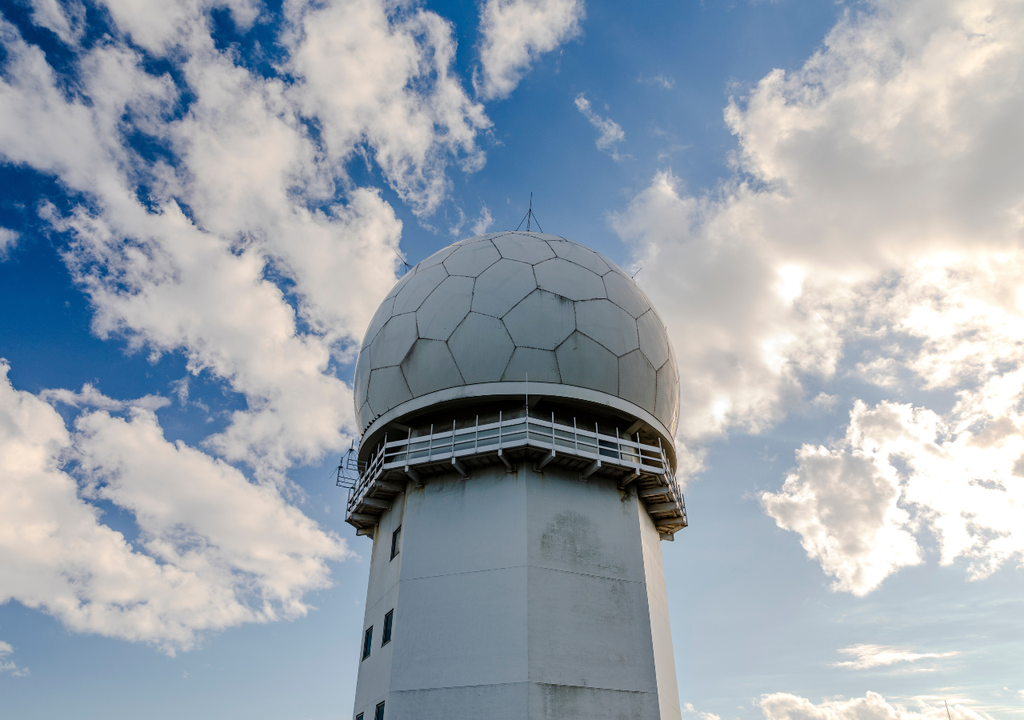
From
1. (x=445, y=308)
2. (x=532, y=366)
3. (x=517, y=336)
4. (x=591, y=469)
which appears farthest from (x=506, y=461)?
(x=445, y=308)

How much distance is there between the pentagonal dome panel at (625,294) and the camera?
1920 cm

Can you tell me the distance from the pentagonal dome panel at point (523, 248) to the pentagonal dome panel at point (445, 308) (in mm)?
1641

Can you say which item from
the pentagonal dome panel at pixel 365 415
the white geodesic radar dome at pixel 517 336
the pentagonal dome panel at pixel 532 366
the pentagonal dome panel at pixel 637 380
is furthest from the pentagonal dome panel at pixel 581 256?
the pentagonal dome panel at pixel 365 415

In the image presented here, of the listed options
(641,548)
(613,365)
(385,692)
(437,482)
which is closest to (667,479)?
(641,548)

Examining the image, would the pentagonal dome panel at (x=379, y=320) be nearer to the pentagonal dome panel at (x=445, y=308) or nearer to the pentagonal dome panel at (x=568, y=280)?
the pentagonal dome panel at (x=445, y=308)

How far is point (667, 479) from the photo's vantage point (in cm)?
1775

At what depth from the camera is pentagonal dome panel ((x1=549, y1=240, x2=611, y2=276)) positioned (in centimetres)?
1977

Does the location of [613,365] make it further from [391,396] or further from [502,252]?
[391,396]

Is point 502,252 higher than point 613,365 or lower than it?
→ higher

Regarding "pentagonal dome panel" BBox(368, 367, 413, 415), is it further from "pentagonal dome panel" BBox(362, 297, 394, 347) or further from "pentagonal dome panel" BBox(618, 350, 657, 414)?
"pentagonal dome panel" BBox(618, 350, 657, 414)

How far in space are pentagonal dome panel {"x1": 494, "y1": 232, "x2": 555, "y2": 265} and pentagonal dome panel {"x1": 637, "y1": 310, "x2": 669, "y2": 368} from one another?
343cm

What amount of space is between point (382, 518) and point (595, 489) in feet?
21.2

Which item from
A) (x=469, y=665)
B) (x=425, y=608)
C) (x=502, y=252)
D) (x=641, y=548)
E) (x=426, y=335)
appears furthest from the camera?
(x=502, y=252)

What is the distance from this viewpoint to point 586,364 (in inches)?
689
